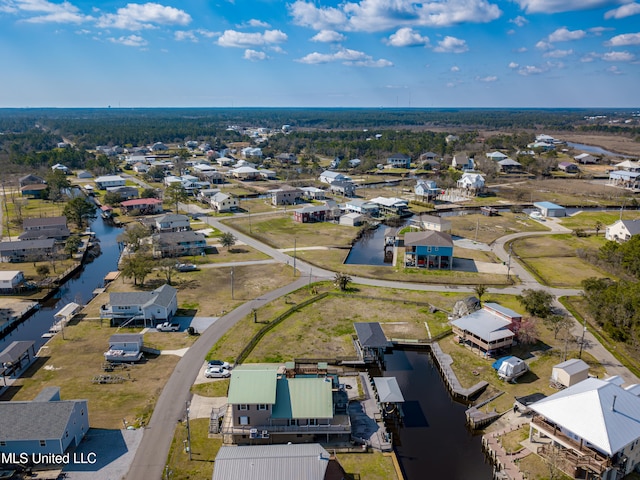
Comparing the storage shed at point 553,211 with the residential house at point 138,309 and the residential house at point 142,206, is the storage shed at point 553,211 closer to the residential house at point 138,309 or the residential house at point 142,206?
the residential house at point 138,309

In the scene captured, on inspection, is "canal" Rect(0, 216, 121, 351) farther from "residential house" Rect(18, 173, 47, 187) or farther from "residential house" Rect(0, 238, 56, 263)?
"residential house" Rect(18, 173, 47, 187)

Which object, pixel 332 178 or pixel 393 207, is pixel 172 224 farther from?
pixel 332 178

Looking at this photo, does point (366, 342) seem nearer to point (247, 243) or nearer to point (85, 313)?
point (85, 313)

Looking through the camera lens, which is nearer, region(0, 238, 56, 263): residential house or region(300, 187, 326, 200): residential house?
region(0, 238, 56, 263): residential house

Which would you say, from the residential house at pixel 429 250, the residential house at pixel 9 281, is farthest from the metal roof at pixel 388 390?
the residential house at pixel 9 281

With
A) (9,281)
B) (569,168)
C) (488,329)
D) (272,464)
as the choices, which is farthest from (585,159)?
(9,281)

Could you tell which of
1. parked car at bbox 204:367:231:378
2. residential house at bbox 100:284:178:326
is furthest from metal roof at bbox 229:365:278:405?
residential house at bbox 100:284:178:326
